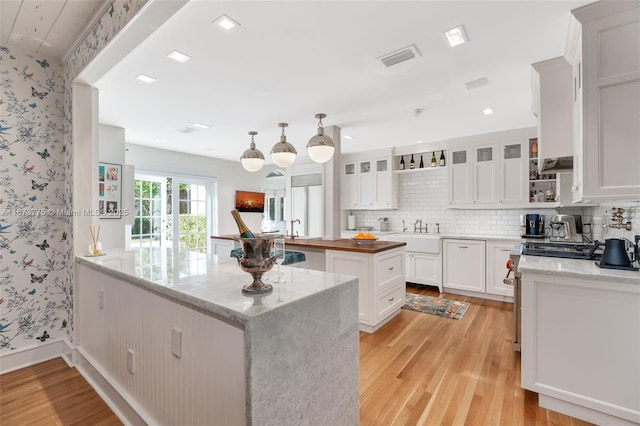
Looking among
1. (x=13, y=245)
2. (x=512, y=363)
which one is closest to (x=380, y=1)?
(x=512, y=363)

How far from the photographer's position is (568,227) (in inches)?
134

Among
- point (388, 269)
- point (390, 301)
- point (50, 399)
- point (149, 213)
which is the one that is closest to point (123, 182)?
point (149, 213)

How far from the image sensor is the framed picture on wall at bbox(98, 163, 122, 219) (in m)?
3.91

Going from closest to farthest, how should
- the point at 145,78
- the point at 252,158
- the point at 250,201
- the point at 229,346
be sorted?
1. the point at 229,346
2. the point at 145,78
3. the point at 252,158
4. the point at 250,201

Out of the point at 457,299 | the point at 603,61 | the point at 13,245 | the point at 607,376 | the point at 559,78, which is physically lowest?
the point at 457,299

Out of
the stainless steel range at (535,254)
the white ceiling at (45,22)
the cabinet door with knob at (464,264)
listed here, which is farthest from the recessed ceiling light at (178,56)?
the cabinet door with knob at (464,264)

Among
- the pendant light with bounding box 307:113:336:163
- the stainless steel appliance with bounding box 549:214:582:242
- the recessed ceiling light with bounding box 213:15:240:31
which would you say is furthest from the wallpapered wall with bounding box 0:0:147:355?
the stainless steel appliance with bounding box 549:214:582:242

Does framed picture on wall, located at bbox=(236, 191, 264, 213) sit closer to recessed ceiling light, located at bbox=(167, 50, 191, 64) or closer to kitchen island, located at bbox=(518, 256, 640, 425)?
recessed ceiling light, located at bbox=(167, 50, 191, 64)

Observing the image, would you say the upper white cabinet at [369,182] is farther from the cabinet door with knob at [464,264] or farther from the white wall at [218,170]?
the white wall at [218,170]

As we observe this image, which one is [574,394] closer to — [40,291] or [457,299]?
[457,299]

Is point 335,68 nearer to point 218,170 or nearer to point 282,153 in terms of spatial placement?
point 282,153

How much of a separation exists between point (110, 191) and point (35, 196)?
1.65 metres

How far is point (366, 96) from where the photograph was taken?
10.2 ft

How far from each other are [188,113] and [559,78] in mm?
3689
